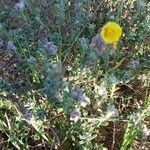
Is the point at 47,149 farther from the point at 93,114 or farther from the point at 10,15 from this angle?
the point at 10,15

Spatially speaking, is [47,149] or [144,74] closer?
[47,149]

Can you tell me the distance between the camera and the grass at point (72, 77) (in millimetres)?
1685

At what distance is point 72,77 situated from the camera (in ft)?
6.23

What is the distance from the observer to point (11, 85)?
1.95 meters

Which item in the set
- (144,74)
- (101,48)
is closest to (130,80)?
(144,74)

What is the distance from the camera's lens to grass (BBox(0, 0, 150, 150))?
1685mm

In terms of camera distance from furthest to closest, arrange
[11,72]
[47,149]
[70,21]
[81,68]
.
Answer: [70,21] < [11,72] < [81,68] < [47,149]

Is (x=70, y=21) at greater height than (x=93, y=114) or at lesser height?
greater

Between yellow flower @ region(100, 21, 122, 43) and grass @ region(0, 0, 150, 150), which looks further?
yellow flower @ region(100, 21, 122, 43)

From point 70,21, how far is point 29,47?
283 millimetres

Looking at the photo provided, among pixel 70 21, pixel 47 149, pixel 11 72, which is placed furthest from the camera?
pixel 70 21

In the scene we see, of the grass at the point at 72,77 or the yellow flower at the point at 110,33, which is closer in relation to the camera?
the grass at the point at 72,77

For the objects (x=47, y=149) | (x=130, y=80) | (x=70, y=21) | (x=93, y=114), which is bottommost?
(x=47, y=149)

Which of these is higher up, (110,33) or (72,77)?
(110,33)
